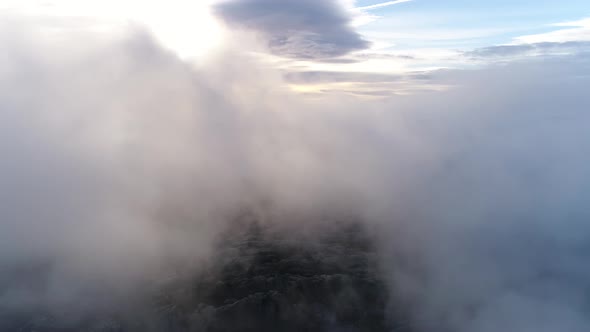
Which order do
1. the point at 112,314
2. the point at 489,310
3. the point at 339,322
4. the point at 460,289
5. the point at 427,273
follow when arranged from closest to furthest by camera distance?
the point at 112,314
the point at 339,322
the point at 489,310
the point at 460,289
the point at 427,273

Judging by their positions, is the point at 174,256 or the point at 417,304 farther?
the point at 174,256

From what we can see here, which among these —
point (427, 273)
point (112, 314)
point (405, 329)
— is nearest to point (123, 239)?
point (112, 314)

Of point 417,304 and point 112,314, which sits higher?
point 112,314

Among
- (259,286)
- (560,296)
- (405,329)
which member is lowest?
(560,296)

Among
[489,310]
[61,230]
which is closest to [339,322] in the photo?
[489,310]

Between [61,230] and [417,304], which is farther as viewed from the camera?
[61,230]

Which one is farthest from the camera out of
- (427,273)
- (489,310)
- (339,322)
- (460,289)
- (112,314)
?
(427,273)

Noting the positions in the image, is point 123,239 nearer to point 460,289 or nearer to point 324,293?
point 324,293

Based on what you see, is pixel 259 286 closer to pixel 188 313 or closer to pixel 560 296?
pixel 188 313

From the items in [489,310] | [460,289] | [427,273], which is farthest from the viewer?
[427,273]
